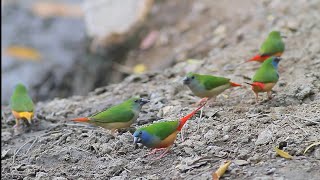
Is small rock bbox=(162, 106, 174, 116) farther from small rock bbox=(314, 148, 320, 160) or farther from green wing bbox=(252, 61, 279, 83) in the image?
small rock bbox=(314, 148, 320, 160)

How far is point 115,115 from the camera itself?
4789 mm

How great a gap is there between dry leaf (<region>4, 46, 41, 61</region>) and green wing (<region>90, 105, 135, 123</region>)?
5849 mm

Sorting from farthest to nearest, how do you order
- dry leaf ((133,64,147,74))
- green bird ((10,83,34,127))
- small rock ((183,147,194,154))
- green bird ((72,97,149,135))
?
1. dry leaf ((133,64,147,74))
2. green bird ((10,83,34,127))
3. green bird ((72,97,149,135))
4. small rock ((183,147,194,154))

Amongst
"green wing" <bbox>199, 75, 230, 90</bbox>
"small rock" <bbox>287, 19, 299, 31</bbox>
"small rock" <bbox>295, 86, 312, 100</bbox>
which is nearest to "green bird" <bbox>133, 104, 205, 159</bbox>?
"green wing" <bbox>199, 75, 230, 90</bbox>

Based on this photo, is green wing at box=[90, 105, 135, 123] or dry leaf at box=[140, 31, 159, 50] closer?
green wing at box=[90, 105, 135, 123]

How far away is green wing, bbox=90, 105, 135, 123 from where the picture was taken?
4.76 metres

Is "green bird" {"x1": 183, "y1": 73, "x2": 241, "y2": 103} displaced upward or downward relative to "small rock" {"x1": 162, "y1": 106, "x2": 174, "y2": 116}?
upward

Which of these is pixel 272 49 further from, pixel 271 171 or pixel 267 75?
pixel 271 171

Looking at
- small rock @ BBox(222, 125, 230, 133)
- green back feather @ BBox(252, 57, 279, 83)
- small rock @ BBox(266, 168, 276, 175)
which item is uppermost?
green back feather @ BBox(252, 57, 279, 83)

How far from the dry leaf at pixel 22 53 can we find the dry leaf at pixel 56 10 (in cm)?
123

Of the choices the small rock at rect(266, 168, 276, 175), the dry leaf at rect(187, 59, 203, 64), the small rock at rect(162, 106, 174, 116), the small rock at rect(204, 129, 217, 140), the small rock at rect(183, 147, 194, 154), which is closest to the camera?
the small rock at rect(266, 168, 276, 175)

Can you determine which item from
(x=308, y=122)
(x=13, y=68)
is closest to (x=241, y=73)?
(x=308, y=122)

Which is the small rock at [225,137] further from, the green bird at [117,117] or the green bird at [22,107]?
the green bird at [22,107]

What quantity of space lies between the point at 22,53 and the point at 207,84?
613cm
